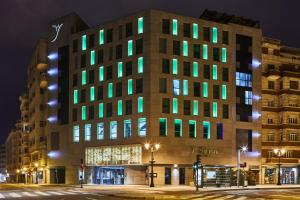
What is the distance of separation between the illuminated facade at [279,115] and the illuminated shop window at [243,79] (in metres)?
3.87

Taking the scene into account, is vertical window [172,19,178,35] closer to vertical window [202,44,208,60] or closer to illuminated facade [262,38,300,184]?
vertical window [202,44,208,60]

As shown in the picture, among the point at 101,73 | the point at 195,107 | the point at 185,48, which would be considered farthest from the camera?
the point at 101,73

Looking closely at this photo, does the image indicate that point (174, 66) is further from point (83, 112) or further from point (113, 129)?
point (83, 112)

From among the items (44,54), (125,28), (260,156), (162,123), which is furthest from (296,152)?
(44,54)

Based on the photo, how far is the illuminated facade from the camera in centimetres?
9806

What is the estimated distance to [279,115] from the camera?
99.9 metres

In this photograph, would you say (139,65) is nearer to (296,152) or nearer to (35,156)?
(296,152)

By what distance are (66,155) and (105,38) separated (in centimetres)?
2285

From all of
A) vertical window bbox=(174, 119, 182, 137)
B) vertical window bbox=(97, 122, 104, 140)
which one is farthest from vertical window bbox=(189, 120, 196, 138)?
vertical window bbox=(97, 122, 104, 140)

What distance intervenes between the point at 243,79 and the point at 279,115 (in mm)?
10589

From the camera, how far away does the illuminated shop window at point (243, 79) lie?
95125 mm

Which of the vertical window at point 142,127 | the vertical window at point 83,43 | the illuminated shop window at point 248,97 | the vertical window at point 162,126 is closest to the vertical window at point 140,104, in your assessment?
the vertical window at point 142,127

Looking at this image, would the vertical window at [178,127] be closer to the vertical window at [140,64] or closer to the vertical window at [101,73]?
the vertical window at [140,64]

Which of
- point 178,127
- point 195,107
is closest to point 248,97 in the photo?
point 195,107
